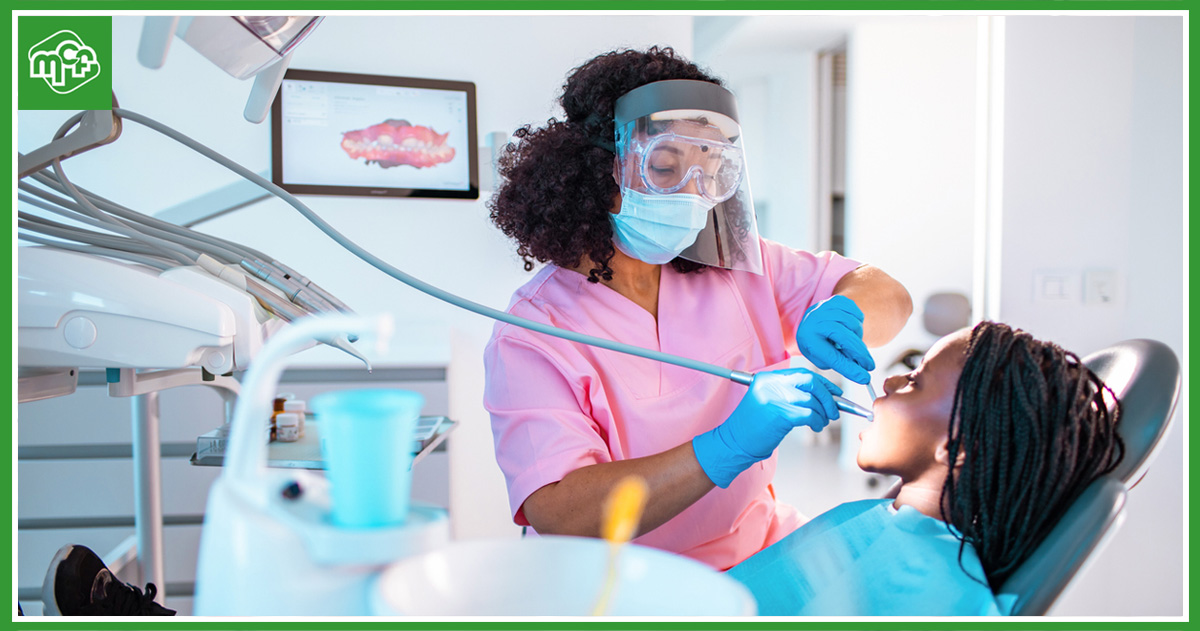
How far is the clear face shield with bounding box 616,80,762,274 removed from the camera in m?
1.10

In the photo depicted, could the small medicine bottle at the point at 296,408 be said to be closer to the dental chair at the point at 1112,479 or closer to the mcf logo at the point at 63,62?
the mcf logo at the point at 63,62

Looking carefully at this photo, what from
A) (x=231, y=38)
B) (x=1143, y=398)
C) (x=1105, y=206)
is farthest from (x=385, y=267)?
(x=1105, y=206)

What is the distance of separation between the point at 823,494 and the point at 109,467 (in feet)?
9.92

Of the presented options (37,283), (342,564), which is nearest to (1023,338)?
(342,564)

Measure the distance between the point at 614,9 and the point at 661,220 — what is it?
362 mm

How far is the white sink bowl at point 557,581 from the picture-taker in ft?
1.52

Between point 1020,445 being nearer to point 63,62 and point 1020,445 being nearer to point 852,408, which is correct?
point 852,408

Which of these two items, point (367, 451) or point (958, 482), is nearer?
point (367, 451)

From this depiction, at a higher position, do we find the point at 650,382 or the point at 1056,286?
the point at 1056,286

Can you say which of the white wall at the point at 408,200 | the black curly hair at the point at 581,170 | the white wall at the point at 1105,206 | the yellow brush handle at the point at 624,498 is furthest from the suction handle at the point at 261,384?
the white wall at the point at 1105,206

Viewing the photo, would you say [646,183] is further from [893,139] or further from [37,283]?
[893,139]

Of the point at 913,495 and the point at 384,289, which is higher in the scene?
the point at 384,289

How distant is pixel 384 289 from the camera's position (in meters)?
2.30

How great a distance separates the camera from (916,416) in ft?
3.47
